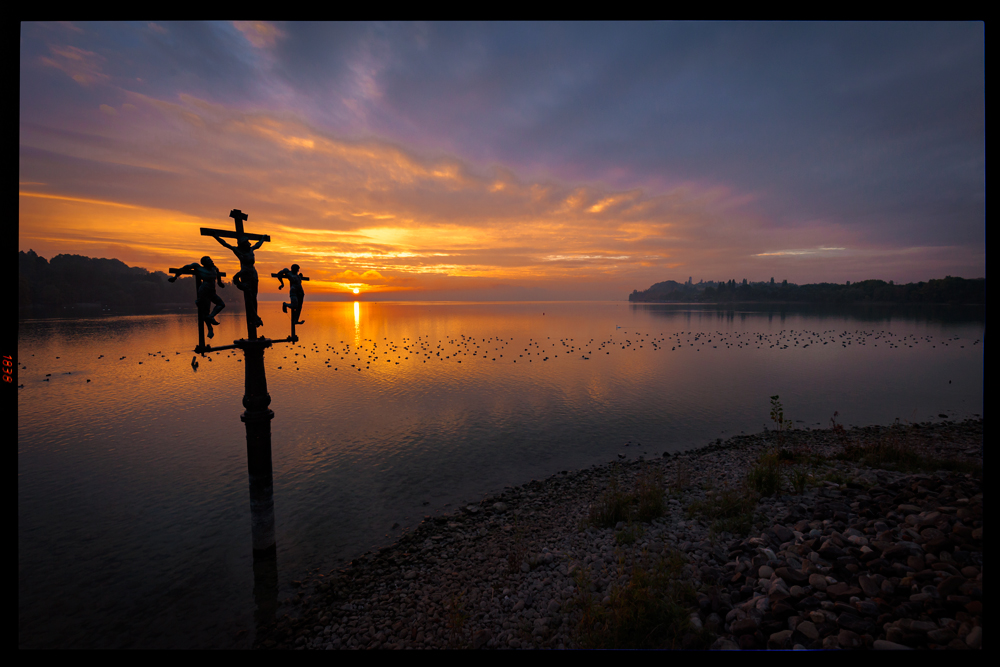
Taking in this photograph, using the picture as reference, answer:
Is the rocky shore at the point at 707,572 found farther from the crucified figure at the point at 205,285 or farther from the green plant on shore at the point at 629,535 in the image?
the crucified figure at the point at 205,285

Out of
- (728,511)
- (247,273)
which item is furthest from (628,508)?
(247,273)

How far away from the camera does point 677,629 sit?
19.7ft

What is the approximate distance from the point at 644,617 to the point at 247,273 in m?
10.5

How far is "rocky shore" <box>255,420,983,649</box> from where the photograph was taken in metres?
5.17

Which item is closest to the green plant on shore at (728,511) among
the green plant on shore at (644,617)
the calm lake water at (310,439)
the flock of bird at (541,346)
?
the green plant on shore at (644,617)

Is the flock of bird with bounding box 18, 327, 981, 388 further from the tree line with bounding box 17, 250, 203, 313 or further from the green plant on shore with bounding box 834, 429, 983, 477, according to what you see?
the tree line with bounding box 17, 250, 203, 313

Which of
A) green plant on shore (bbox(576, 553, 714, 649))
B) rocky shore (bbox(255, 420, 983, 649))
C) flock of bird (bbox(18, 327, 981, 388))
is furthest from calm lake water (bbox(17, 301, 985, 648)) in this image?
green plant on shore (bbox(576, 553, 714, 649))

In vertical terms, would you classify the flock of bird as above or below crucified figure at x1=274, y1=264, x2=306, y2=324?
below

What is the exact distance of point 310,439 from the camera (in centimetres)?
2112

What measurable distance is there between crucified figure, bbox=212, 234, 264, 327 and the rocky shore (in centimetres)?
724

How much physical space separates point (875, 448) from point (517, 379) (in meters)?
26.3
